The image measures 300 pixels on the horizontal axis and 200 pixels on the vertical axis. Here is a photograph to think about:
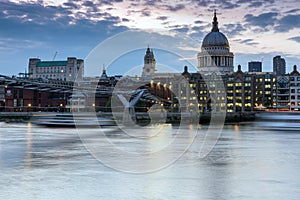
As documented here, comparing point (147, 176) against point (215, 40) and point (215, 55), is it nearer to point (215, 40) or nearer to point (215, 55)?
point (215, 55)

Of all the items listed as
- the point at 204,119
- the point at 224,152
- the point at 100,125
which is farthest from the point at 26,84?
the point at 224,152

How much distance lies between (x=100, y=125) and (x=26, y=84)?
14.2m

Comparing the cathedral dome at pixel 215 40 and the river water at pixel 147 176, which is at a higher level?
the cathedral dome at pixel 215 40

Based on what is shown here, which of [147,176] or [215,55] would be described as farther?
[215,55]

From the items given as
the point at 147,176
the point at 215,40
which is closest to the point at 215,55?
the point at 215,40

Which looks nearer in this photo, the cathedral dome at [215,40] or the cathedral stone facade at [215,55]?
the cathedral stone facade at [215,55]

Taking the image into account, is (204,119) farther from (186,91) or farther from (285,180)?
(285,180)

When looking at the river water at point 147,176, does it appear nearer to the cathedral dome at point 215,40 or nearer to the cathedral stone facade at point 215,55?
the cathedral stone facade at point 215,55

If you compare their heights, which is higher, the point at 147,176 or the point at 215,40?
the point at 215,40

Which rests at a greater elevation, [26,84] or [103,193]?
[26,84]

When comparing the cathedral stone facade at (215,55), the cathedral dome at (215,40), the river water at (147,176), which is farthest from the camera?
the cathedral dome at (215,40)

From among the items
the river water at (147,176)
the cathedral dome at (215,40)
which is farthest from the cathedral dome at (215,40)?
the river water at (147,176)

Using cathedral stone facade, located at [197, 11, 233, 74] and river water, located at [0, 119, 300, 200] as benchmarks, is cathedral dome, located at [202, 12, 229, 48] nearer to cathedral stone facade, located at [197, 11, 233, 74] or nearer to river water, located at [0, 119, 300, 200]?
cathedral stone facade, located at [197, 11, 233, 74]

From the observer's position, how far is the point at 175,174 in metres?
16.7
